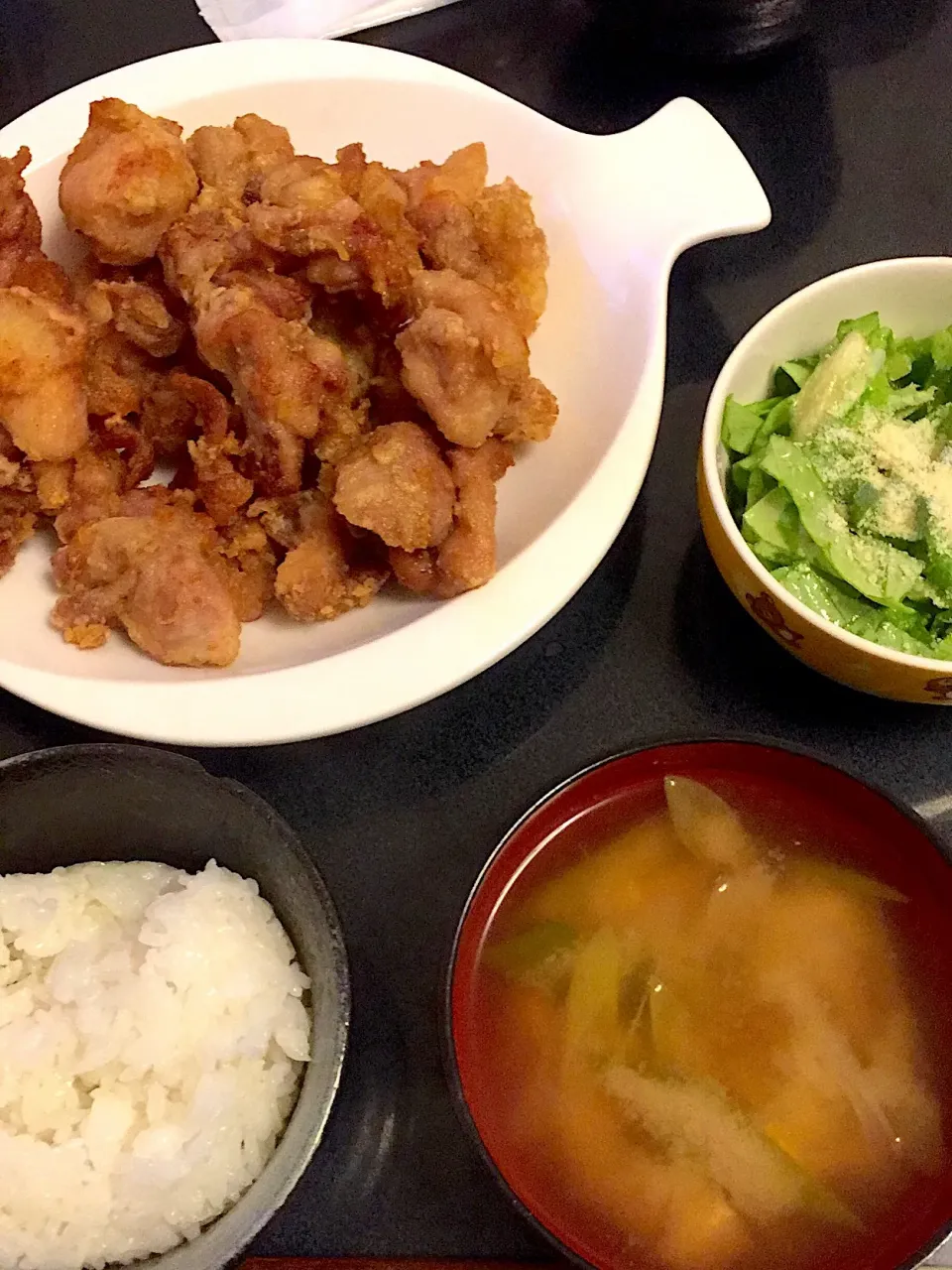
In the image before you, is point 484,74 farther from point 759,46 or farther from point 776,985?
point 776,985

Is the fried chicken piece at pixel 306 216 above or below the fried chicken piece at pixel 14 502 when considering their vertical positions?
above

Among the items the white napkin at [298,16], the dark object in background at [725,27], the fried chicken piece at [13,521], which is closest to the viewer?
the fried chicken piece at [13,521]

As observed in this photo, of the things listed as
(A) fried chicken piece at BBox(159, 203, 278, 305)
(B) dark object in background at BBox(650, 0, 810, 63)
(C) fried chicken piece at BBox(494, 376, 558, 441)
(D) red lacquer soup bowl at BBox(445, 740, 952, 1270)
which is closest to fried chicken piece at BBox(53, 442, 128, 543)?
(A) fried chicken piece at BBox(159, 203, 278, 305)

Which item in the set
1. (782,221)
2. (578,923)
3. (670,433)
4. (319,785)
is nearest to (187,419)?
(319,785)

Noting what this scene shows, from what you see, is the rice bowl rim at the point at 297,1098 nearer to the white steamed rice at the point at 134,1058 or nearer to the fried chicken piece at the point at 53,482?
the white steamed rice at the point at 134,1058

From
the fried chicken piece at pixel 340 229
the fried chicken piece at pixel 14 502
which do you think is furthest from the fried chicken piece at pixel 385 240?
the fried chicken piece at pixel 14 502

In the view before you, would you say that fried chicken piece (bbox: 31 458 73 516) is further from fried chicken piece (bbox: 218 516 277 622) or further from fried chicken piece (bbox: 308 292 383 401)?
fried chicken piece (bbox: 308 292 383 401)

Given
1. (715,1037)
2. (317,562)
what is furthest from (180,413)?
(715,1037)
